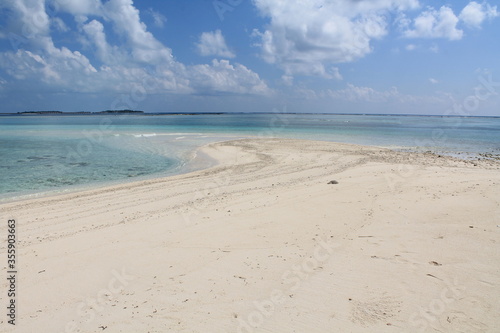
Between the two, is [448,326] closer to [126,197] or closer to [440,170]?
[126,197]

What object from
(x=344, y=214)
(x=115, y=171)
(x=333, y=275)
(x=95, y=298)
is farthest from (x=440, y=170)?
(x=115, y=171)

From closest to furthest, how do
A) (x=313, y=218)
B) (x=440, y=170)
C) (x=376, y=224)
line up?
1. (x=376, y=224)
2. (x=313, y=218)
3. (x=440, y=170)

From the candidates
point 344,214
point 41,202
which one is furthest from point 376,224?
point 41,202

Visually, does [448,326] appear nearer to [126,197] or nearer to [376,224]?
[376,224]

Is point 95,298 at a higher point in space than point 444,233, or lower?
lower

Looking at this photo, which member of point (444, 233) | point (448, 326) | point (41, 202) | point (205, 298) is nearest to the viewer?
point (448, 326)

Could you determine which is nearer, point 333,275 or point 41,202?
point 333,275

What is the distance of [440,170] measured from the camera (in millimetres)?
15812

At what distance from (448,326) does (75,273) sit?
19.7 ft

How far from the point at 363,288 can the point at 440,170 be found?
1337 cm

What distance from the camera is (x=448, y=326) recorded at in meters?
4.16

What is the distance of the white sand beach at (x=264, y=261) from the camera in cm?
442

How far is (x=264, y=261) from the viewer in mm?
6062

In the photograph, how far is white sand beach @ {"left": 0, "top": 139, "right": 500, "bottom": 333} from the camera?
442 cm
